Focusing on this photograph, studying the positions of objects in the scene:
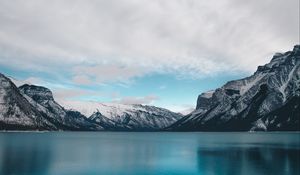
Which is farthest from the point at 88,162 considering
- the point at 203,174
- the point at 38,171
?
the point at 203,174

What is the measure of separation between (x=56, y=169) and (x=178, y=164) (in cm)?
4036

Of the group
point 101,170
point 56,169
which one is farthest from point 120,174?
point 56,169

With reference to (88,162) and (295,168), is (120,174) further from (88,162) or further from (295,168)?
(295,168)

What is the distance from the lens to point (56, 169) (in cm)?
11100

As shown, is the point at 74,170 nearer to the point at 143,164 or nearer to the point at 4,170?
the point at 4,170

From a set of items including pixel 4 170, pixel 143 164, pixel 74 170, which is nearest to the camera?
pixel 4 170

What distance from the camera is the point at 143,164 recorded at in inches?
5032

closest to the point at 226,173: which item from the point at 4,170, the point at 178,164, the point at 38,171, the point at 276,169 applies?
the point at 276,169

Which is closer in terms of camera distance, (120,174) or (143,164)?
(120,174)

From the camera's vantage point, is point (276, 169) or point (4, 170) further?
point (276, 169)

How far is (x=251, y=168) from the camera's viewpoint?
11406 centimetres

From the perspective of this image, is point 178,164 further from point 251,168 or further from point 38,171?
point 38,171

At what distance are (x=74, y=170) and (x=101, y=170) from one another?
294 inches

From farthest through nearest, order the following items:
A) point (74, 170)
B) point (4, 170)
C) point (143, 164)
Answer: point (143, 164), point (74, 170), point (4, 170)
